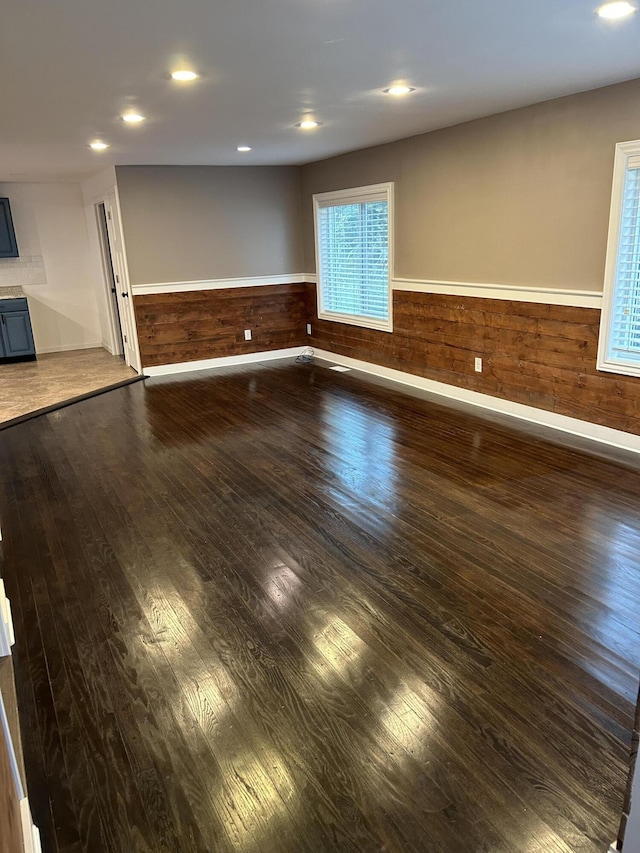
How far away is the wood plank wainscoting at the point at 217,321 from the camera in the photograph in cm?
719

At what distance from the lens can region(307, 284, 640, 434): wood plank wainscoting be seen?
4.40 metres

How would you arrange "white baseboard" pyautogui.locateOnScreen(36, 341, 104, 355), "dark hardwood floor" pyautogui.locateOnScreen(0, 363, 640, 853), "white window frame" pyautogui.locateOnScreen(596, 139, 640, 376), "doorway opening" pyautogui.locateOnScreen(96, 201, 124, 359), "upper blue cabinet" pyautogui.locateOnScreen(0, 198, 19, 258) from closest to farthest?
"dark hardwood floor" pyautogui.locateOnScreen(0, 363, 640, 853), "white window frame" pyautogui.locateOnScreen(596, 139, 640, 376), "upper blue cabinet" pyautogui.locateOnScreen(0, 198, 19, 258), "doorway opening" pyautogui.locateOnScreen(96, 201, 124, 359), "white baseboard" pyautogui.locateOnScreen(36, 341, 104, 355)

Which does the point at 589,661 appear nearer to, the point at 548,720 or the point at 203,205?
the point at 548,720

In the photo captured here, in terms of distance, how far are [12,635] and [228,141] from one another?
450 centimetres

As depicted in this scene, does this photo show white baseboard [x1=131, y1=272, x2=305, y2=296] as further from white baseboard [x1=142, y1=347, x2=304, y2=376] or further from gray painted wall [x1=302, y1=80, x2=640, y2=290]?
gray painted wall [x1=302, y1=80, x2=640, y2=290]

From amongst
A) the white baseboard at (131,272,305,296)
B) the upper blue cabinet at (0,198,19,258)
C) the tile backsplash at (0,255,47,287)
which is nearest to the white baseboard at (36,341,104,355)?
the tile backsplash at (0,255,47,287)

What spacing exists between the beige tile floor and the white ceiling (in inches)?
92.7

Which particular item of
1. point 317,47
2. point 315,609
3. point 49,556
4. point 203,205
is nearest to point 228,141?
point 203,205

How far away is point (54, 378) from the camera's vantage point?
285 inches

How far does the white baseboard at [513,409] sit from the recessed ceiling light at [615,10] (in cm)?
256

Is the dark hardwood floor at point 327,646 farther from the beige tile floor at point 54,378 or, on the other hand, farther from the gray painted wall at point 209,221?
the gray painted wall at point 209,221

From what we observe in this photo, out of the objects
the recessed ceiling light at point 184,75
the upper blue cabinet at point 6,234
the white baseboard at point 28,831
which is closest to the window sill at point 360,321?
the recessed ceiling light at point 184,75

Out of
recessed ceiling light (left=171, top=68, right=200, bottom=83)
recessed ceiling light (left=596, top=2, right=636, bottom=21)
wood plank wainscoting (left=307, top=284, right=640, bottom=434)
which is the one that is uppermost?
recessed ceiling light (left=596, top=2, right=636, bottom=21)

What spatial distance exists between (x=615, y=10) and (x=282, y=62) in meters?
1.52
